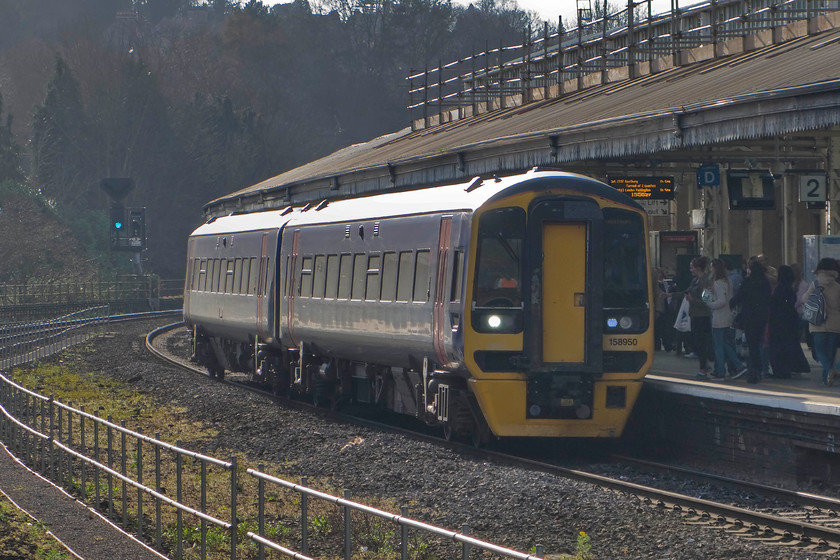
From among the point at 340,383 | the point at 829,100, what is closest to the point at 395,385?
the point at 340,383

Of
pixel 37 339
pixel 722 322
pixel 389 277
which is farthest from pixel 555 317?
pixel 37 339

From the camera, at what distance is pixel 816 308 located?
1453 cm

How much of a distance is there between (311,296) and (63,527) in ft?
A: 29.4

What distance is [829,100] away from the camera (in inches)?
517

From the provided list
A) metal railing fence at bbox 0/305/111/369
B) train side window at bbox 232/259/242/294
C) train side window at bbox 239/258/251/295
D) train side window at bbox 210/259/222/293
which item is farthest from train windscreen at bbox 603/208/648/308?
metal railing fence at bbox 0/305/111/369

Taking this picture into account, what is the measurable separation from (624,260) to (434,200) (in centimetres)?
232

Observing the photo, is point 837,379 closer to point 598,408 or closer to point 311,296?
point 598,408

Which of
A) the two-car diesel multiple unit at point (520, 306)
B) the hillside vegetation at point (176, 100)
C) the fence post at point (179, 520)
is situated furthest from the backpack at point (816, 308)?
the hillside vegetation at point (176, 100)

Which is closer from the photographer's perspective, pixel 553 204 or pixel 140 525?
pixel 140 525

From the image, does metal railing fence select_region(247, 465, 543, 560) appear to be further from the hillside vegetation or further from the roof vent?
the hillside vegetation

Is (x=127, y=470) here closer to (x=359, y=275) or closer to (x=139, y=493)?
(x=139, y=493)

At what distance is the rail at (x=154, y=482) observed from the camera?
752cm

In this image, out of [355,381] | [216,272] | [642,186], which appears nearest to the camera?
[355,381]

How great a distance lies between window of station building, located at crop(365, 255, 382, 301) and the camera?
1652cm
